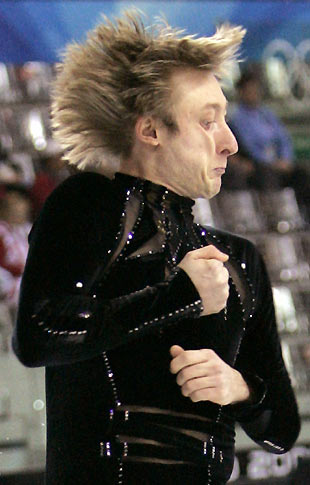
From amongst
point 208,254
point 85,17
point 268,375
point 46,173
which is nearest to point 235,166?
point 46,173

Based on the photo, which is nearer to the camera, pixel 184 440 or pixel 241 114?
pixel 184 440

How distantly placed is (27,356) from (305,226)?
2618 millimetres

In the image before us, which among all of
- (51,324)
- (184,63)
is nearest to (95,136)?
(184,63)

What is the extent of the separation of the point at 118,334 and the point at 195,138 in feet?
1.07

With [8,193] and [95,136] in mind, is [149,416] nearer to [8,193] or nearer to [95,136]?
[95,136]

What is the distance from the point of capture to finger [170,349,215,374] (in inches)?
41.4

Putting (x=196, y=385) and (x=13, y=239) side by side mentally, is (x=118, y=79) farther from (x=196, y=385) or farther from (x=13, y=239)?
(x=13, y=239)

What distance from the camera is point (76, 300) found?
1.00 metres

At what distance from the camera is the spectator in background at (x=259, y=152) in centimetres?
345

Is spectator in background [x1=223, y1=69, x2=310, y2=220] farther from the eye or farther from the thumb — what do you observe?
the thumb

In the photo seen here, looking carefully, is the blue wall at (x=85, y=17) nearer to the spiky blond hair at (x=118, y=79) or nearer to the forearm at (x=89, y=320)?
the spiky blond hair at (x=118, y=79)

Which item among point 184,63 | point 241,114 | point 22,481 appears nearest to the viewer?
point 184,63

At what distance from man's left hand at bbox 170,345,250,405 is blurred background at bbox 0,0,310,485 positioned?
5.88 feet

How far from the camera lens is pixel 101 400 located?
1058mm
